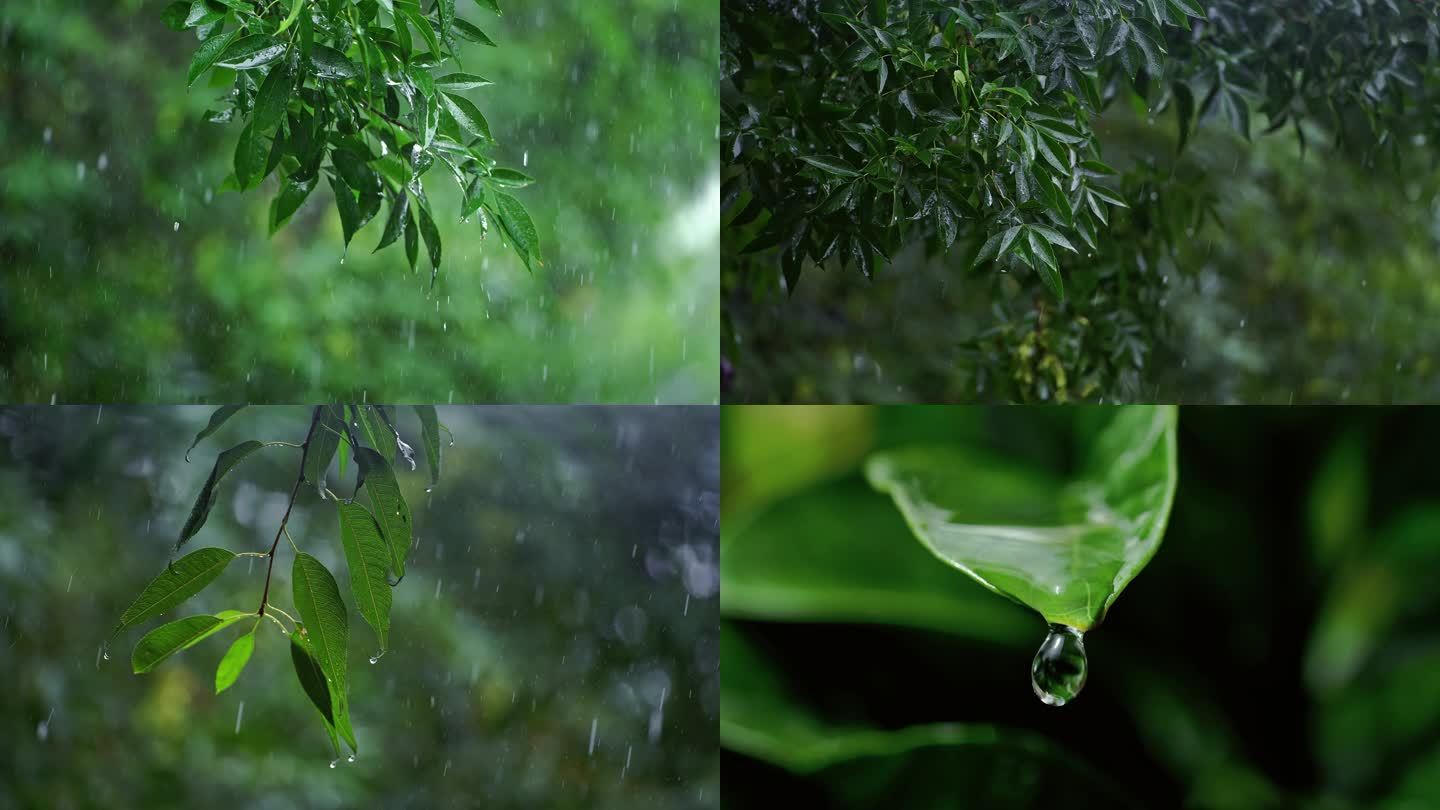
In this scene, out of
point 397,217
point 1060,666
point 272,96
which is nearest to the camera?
point 1060,666

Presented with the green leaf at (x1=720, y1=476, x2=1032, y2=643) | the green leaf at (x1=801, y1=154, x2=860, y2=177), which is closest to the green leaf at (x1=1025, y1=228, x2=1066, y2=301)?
the green leaf at (x1=801, y1=154, x2=860, y2=177)

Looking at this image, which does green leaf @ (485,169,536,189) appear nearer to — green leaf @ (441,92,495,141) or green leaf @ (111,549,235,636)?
green leaf @ (441,92,495,141)

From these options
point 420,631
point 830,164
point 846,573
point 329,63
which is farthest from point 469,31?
point 420,631

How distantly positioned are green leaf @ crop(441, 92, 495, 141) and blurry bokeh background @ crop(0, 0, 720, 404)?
5.58ft

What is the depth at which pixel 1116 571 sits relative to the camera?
0.49 metres

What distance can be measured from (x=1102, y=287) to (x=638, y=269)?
149cm

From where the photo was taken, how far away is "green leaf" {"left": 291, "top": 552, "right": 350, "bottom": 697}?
0.59 m

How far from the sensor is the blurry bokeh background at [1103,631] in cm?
54

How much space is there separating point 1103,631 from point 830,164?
44 cm

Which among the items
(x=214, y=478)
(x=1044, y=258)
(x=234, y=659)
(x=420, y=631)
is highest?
(x=1044, y=258)

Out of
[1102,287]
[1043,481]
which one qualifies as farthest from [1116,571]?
[1102,287]

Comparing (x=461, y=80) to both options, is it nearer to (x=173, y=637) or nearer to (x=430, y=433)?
(x=430, y=433)

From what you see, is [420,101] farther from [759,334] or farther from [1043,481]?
[759,334]

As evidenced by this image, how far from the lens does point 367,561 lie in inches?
23.8
